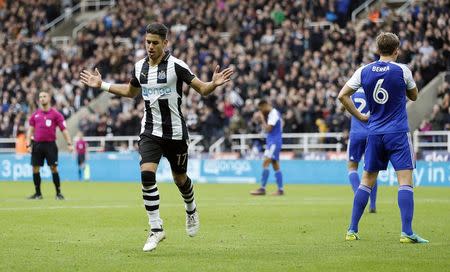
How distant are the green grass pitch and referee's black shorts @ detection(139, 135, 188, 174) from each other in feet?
3.29

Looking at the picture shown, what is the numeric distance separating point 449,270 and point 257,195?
51.2 ft

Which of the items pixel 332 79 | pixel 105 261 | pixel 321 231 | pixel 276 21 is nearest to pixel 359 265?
pixel 105 261

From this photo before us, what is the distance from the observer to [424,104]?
3509cm

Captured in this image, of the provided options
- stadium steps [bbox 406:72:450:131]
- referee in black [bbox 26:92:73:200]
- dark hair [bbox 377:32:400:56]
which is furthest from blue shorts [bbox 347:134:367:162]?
stadium steps [bbox 406:72:450:131]

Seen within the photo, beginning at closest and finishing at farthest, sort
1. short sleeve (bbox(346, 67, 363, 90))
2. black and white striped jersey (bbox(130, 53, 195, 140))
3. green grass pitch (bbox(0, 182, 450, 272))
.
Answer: green grass pitch (bbox(0, 182, 450, 272)), black and white striped jersey (bbox(130, 53, 195, 140)), short sleeve (bbox(346, 67, 363, 90))

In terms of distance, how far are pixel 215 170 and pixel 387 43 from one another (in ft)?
77.0

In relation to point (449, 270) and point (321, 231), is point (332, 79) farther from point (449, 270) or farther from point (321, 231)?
point (449, 270)

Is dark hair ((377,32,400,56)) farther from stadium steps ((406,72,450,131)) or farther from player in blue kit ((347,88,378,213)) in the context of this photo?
stadium steps ((406,72,450,131))

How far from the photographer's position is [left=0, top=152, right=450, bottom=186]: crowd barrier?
3034cm

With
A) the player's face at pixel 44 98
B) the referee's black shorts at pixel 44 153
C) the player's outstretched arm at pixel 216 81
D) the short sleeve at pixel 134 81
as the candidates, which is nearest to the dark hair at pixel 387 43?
the player's outstretched arm at pixel 216 81

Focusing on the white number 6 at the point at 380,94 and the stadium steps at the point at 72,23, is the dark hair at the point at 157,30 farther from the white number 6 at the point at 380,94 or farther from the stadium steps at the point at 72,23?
the stadium steps at the point at 72,23

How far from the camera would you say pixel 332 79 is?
3544 cm

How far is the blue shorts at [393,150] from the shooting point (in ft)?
39.3

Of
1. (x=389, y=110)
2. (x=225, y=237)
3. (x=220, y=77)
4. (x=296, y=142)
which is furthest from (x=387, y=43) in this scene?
(x=296, y=142)
